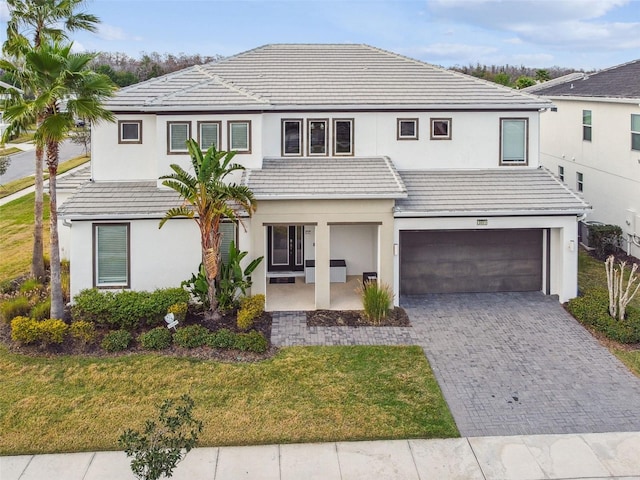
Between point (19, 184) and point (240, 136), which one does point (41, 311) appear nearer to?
point (240, 136)

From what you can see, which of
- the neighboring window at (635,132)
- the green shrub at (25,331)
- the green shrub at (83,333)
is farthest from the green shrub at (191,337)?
the neighboring window at (635,132)

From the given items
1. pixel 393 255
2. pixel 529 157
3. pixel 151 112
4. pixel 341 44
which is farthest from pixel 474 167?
pixel 151 112

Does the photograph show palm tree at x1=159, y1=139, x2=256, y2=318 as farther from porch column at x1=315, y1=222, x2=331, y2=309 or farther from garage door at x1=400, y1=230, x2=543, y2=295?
garage door at x1=400, y1=230, x2=543, y2=295

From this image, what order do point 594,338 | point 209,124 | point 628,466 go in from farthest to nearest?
point 209,124, point 594,338, point 628,466

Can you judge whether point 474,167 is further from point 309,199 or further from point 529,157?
point 309,199

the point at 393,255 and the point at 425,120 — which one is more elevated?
the point at 425,120

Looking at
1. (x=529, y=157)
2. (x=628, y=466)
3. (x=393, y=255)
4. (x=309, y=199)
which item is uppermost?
(x=529, y=157)

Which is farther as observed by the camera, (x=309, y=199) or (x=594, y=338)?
(x=309, y=199)
